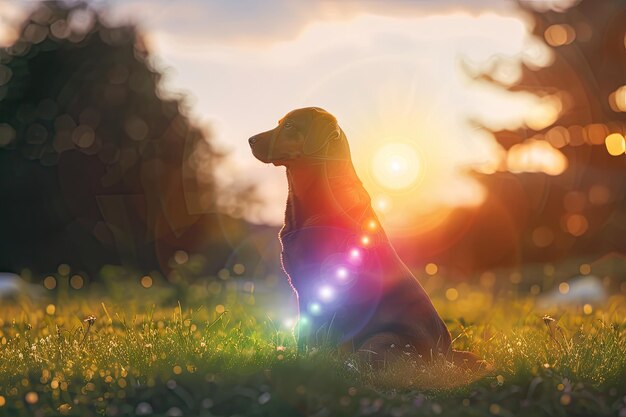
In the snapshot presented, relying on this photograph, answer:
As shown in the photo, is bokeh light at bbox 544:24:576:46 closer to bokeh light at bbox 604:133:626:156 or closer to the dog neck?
bokeh light at bbox 604:133:626:156

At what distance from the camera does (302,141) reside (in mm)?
6988

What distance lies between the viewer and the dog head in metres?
6.97

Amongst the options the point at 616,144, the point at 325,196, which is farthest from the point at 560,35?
the point at 325,196

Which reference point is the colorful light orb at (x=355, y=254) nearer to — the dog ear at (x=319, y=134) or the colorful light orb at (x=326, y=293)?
the colorful light orb at (x=326, y=293)

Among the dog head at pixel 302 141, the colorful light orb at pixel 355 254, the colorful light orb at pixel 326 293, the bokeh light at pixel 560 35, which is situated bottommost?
the colorful light orb at pixel 326 293

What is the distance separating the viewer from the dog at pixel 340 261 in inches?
260

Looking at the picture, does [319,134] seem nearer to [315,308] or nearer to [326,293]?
[326,293]

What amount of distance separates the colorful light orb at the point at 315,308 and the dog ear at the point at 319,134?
1343 millimetres

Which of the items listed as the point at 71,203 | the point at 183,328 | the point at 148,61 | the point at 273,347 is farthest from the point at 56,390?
the point at 148,61

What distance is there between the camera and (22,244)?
951 inches

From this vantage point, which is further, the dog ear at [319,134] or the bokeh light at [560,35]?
the bokeh light at [560,35]

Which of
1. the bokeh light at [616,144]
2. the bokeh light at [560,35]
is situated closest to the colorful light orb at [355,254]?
the bokeh light at [616,144]

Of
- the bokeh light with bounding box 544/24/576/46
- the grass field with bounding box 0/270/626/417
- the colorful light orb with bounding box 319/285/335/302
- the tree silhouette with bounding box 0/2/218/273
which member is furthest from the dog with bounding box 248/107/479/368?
the bokeh light with bounding box 544/24/576/46

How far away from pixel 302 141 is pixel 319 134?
0.54ft
